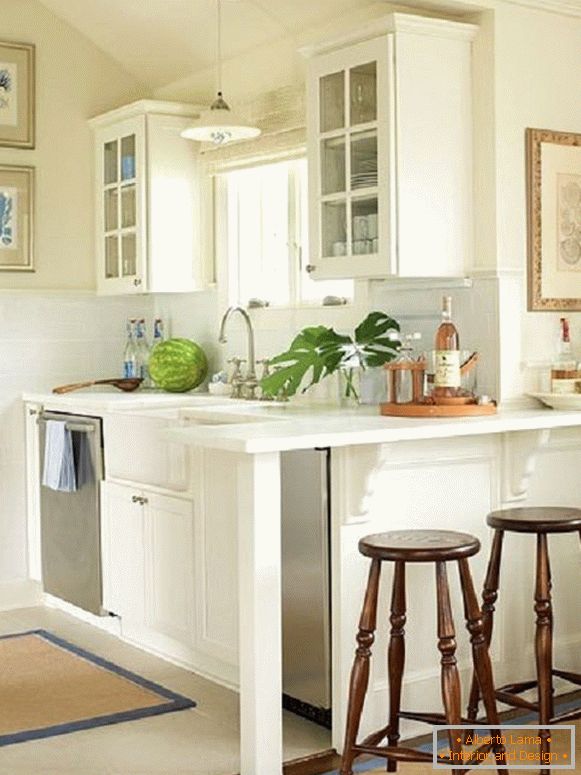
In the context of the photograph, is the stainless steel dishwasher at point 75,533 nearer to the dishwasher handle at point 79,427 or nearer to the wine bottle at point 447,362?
the dishwasher handle at point 79,427

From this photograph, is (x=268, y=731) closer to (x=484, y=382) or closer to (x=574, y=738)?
(x=574, y=738)

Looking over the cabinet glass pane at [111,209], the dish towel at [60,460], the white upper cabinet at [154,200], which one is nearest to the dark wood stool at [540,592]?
the dish towel at [60,460]

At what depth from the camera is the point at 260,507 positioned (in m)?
3.32

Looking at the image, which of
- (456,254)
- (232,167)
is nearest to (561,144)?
(456,254)

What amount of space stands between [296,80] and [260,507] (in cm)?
229

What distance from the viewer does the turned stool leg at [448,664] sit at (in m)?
3.21

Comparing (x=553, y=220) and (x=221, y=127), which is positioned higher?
(x=221, y=127)

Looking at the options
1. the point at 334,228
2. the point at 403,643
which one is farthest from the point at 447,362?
the point at 403,643

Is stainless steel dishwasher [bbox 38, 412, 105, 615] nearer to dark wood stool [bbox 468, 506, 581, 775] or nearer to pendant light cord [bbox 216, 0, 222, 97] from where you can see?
pendant light cord [bbox 216, 0, 222, 97]

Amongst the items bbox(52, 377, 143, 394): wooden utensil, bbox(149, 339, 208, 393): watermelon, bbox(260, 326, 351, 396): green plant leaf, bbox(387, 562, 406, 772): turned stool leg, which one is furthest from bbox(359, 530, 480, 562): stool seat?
bbox(52, 377, 143, 394): wooden utensil

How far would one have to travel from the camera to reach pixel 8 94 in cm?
568

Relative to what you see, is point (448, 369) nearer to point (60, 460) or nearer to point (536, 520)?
point (536, 520)

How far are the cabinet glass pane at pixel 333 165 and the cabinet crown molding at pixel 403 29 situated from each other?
1.04 feet

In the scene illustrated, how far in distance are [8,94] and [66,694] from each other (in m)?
2.83
